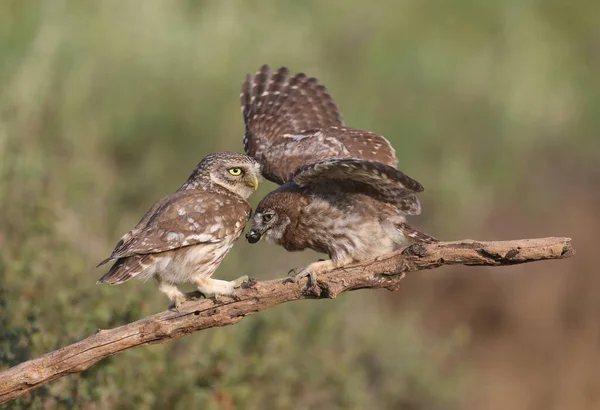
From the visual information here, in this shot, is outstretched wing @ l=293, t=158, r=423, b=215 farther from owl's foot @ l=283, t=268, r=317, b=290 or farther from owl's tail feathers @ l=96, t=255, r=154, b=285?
owl's tail feathers @ l=96, t=255, r=154, b=285

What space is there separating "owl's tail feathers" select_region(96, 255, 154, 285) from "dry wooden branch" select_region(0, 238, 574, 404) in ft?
0.76

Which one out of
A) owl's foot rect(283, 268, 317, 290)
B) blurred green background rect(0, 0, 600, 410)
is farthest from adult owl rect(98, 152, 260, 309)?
blurred green background rect(0, 0, 600, 410)

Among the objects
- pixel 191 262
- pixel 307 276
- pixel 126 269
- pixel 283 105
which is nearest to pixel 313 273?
pixel 307 276

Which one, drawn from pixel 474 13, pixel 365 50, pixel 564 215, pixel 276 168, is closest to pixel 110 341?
pixel 276 168

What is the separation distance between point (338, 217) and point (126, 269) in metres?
1.01

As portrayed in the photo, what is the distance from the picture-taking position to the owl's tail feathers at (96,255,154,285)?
4.37 meters

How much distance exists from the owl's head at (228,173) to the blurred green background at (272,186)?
735mm

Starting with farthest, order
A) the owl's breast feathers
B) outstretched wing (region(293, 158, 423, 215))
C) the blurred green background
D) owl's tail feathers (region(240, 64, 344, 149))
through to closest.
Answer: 1. owl's tail feathers (region(240, 64, 344, 149))
2. the blurred green background
3. the owl's breast feathers
4. outstretched wing (region(293, 158, 423, 215))

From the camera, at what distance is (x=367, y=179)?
182 inches

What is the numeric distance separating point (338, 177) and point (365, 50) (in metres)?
6.66

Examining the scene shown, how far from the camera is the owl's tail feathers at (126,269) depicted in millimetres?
4371

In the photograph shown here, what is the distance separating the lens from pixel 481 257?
14.0 feet

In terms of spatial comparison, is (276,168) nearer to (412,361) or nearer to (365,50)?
(412,361)

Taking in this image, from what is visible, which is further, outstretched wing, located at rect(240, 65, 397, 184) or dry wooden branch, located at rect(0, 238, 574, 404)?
outstretched wing, located at rect(240, 65, 397, 184)
